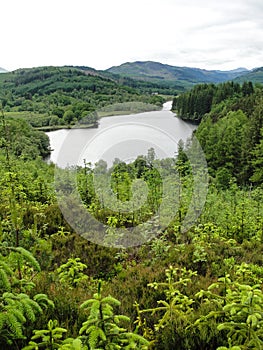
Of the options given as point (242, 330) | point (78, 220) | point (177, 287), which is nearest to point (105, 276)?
point (177, 287)

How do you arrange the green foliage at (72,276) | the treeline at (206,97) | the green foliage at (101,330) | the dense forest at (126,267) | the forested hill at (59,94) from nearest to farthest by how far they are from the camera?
the green foliage at (101,330) < the dense forest at (126,267) < the green foliage at (72,276) < the forested hill at (59,94) < the treeline at (206,97)

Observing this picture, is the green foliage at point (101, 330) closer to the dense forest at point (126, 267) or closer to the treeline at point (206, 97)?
the dense forest at point (126, 267)

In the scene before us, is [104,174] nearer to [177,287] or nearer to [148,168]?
[148,168]

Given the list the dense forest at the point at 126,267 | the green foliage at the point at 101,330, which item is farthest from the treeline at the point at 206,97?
the green foliage at the point at 101,330

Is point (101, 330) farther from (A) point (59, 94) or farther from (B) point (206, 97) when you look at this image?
(A) point (59, 94)

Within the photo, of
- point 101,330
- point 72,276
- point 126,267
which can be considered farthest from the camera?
point 126,267

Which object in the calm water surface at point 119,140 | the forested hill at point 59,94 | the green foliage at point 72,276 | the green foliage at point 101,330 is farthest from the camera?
the forested hill at point 59,94

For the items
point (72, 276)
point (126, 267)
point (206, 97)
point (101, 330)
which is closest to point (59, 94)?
point (206, 97)
